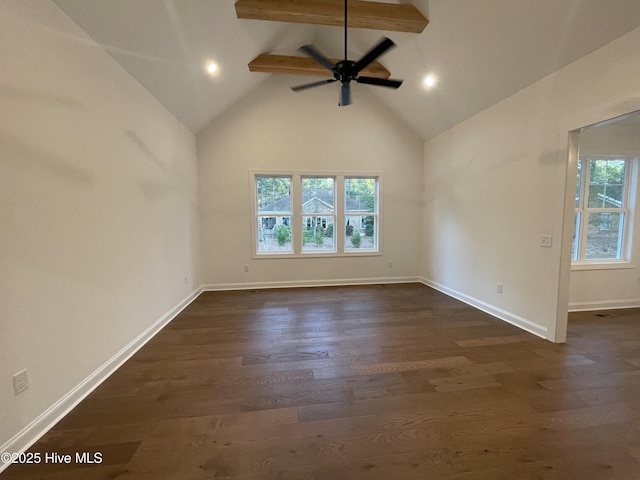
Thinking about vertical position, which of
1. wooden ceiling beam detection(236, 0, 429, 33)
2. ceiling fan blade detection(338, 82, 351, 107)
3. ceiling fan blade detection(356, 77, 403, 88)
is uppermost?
wooden ceiling beam detection(236, 0, 429, 33)

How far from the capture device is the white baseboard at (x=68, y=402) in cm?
147

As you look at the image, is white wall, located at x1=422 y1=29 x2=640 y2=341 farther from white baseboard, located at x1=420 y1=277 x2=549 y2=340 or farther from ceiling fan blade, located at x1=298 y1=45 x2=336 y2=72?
ceiling fan blade, located at x1=298 y1=45 x2=336 y2=72

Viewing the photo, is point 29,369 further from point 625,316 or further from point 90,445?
point 625,316

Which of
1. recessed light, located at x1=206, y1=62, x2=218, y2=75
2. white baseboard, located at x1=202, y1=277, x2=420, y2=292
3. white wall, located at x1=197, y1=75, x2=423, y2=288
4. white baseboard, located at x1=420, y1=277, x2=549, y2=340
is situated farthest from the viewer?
white baseboard, located at x1=202, y1=277, x2=420, y2=292

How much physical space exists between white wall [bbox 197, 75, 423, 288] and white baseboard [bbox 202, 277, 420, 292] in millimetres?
26

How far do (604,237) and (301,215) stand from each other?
15.2 ft

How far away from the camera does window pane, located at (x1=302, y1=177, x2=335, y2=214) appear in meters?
5.12

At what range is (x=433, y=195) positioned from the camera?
5004 mm

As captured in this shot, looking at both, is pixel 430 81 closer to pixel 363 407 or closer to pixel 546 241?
pixel 546 241

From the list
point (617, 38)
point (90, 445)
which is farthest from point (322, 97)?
point (90, 445)

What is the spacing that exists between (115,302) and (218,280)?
101 inches

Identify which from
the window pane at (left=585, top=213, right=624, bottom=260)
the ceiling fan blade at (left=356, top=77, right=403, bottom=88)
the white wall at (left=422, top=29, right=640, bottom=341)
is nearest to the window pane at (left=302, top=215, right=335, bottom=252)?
the white wall at (left=422, top=29, right=640, bottom=341)

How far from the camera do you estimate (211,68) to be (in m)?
3.42

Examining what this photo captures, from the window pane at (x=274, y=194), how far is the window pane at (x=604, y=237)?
184 inches
